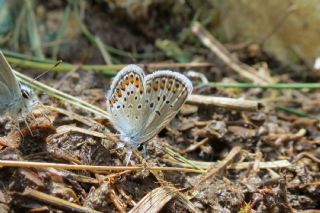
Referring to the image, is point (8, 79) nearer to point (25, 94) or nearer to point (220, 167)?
point (25, 94)

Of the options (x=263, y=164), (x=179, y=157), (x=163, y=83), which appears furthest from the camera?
(x=263, y=164)

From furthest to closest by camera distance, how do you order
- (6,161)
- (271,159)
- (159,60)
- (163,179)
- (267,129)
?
1. (159,60)
2. (267,129)
3. (271,159)
4. (163,179)
5. (6,161)

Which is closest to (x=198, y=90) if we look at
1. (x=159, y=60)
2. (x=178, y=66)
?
(x=178, y=66)

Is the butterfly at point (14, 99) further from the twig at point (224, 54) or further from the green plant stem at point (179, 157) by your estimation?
the twig at point (224, 54)

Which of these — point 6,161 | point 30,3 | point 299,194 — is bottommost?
point 299,194

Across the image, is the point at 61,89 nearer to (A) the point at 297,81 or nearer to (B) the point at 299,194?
(B) the point at 299,194

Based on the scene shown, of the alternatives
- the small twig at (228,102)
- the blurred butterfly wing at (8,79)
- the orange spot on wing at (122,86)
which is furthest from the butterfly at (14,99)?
the small twig at (228,102)

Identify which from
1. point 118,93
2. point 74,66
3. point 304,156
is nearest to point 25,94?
point 118,93
